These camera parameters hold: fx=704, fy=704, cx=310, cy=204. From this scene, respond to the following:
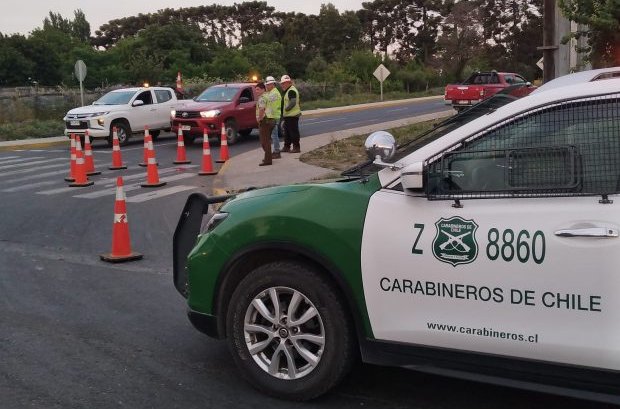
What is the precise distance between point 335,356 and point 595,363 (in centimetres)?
135

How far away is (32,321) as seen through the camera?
5578mm

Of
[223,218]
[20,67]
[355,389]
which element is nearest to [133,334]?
[223,218]

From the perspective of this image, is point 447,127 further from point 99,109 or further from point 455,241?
point 99,109

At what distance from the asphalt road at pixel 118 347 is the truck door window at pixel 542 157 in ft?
4.26

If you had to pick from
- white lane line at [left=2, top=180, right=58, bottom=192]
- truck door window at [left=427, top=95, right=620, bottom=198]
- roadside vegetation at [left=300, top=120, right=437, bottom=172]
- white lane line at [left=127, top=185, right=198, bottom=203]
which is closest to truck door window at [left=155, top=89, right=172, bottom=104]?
roadside vegetation at [left=300, top=120, right=437, bottom=172]

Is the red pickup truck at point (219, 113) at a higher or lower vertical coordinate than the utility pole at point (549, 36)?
lower

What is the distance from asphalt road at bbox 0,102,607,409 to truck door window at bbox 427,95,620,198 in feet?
4.26

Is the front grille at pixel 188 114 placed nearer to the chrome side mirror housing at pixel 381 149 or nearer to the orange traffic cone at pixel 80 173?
the orange traffic cone at pixel 80 173

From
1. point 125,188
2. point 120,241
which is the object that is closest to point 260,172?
point 125,188

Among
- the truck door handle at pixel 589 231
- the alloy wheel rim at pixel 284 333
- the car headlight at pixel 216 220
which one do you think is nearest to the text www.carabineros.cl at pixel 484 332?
the truck door handle at pixel 589 231

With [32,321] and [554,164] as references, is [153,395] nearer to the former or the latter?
[32,321]

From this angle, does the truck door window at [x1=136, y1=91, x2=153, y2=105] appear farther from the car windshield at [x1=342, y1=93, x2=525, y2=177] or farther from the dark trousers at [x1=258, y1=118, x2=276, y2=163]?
the car windshield at [x1=342, y1=93, x2=525, y2=177]

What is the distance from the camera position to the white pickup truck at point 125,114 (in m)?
20.9

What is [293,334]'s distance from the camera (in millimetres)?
4031
